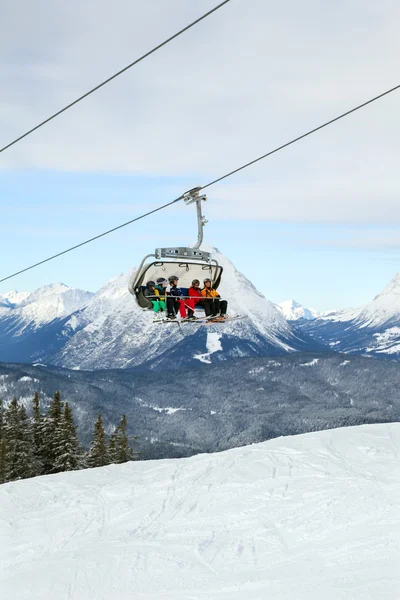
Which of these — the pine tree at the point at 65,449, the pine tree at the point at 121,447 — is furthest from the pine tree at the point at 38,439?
the pine tree at the point at 121,447

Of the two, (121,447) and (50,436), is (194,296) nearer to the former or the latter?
(50,436)

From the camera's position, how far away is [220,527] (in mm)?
32312

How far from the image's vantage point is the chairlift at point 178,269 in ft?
79.2

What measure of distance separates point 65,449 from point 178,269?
4358 cm

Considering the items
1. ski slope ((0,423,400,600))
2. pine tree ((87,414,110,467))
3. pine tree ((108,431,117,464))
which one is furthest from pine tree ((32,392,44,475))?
ski slope ((0,423,400,600))

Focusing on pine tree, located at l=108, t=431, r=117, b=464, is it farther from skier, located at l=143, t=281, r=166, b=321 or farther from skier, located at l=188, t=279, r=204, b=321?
skier, located at l=188, t=279, r=204, b=321

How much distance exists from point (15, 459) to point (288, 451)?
31989mm

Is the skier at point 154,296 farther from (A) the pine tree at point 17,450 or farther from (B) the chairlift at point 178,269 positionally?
(A) the pine tree at point 17,450

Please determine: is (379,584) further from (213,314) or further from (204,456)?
(204,456)

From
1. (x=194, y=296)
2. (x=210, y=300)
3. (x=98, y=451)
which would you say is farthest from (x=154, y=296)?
(x=98, y=451)

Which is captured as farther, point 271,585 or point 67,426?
point 67,426

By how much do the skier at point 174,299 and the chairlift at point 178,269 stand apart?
21cm

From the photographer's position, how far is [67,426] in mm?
64500

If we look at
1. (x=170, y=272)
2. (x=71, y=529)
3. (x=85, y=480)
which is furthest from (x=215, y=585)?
(x=85, y=480)
